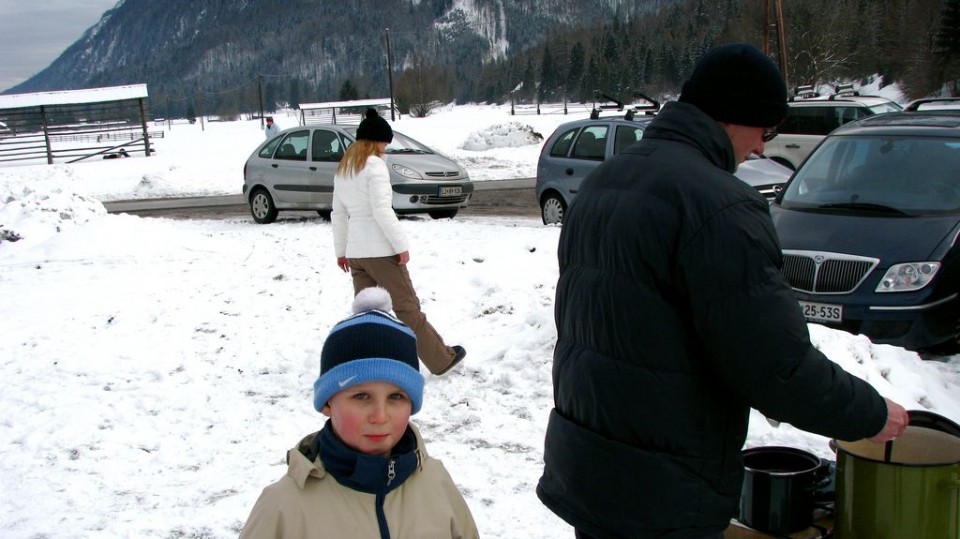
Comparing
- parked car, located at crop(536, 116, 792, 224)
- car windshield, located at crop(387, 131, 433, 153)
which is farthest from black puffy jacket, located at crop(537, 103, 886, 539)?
car windshield, located at crop(387, 131, 433, 153)

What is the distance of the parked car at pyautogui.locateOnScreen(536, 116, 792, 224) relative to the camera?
39.0ft

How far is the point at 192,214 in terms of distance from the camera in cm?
1850

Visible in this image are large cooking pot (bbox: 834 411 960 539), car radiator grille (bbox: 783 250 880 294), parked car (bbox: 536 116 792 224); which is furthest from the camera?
parked car (bbox: 536 116 792 224)

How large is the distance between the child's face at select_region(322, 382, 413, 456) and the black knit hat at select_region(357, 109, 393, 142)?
3810 millimetres

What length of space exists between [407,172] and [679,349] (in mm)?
11750

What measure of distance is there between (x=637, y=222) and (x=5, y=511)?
3.79 meters

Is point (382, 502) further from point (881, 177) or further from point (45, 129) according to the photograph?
point (45, 129)

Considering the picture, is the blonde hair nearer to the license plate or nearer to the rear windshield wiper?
the license plate

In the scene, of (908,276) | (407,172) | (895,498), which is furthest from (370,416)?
(407,172)

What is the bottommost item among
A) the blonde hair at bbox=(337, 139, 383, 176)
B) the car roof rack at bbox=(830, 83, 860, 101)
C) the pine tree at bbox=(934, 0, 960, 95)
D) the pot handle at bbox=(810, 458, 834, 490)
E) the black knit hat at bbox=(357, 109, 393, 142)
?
the pot handle at bbox=(810, 458, 834, 490)

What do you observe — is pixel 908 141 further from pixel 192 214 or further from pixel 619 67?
pixel 619 67

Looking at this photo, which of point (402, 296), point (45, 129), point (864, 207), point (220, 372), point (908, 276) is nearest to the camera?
point (402, 296)

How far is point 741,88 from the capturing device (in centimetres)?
222

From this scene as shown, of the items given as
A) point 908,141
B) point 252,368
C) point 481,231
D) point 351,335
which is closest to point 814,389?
point 351,335
